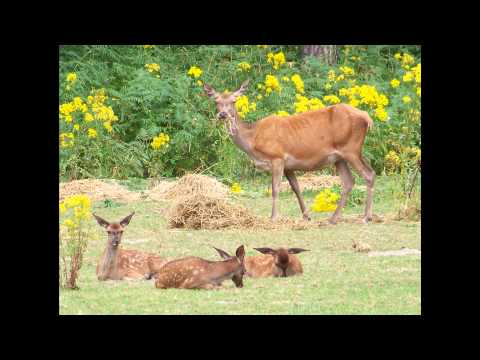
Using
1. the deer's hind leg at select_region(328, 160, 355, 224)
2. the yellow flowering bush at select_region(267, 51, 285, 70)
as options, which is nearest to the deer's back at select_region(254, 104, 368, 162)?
the deer's hind leg at select_region(328, 160, 355, 224)

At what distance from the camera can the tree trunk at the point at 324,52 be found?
23.9m

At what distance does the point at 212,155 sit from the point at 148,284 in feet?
29.9

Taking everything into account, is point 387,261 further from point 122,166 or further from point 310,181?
point 122,166

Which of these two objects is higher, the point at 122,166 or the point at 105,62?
the point at 105,62

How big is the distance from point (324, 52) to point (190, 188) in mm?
7966

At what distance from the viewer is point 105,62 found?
892 inches

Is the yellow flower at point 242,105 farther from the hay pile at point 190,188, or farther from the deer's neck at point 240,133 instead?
the deer's neck at point 240,133

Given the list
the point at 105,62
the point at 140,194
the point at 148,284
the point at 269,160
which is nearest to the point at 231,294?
the point at 148,284

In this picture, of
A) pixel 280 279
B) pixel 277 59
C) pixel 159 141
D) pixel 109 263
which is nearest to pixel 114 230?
pixel 109 263

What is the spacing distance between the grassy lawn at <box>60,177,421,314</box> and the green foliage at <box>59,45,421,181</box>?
2543 mm

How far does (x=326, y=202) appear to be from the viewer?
16672 millimetres

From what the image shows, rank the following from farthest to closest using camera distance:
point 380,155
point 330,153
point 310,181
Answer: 1. point 380,155
2. point 310,181
3. point 330,153

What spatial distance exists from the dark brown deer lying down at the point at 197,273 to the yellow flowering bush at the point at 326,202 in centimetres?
566

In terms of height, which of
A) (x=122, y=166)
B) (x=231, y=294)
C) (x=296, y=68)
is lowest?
(x=231, y=294)
